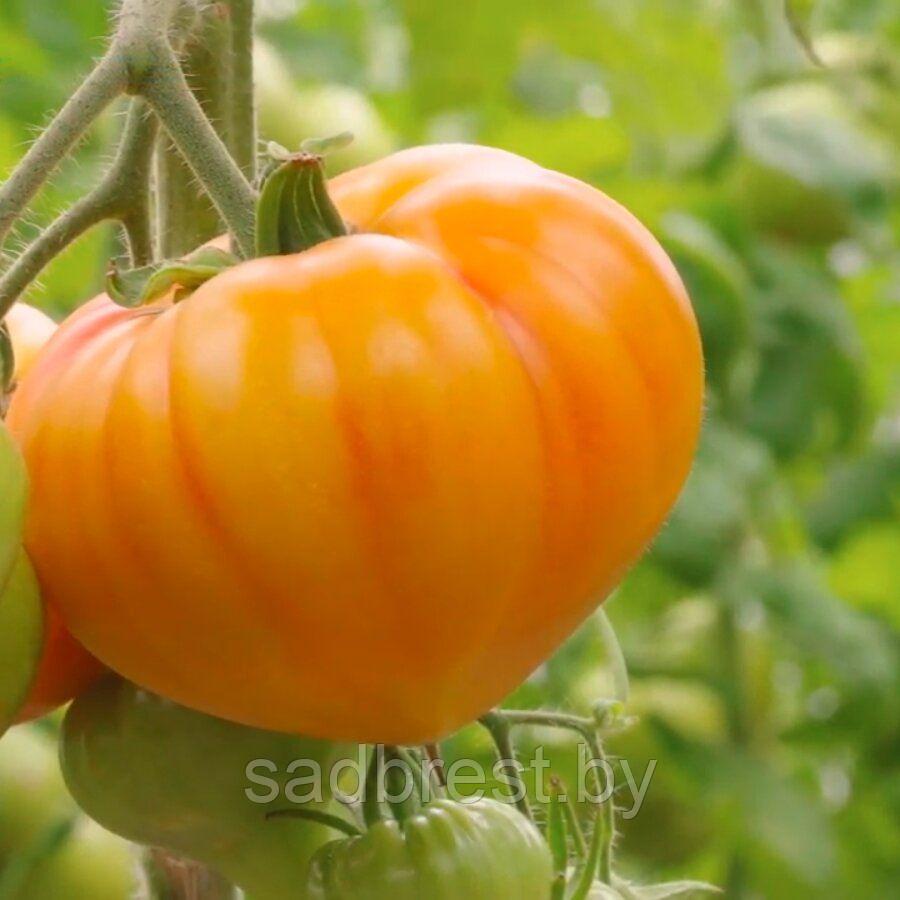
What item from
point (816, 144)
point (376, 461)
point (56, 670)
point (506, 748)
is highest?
point (376, 461)

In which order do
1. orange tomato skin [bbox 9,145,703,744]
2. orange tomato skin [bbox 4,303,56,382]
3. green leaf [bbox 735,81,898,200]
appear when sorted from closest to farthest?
orange tomato skin [bbox 9,145,703,744], orange tomato skin [bbox 4,303,56,382], green leaf [bbox 735,81,898,200]

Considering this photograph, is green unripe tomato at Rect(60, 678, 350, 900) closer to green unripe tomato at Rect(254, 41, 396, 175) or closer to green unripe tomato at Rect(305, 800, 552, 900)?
green unripe tomato at Rect(305, 800, 552, 900)

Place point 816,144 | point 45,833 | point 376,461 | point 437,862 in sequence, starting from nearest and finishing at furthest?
point 376,461 → point 437,862 → point 45,833 → point 816,144

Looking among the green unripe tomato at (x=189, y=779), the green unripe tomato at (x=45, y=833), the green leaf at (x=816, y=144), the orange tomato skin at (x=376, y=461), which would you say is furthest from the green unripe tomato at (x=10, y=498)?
the green leaf at (x=816, y=144)

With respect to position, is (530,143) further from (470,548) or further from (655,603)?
(470,548)

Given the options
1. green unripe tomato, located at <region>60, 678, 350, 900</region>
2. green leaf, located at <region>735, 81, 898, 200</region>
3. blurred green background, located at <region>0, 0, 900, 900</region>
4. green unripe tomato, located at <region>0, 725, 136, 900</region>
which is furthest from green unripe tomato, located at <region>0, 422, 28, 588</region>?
green leaf, located at <region>735, 81, 898, 200</region>

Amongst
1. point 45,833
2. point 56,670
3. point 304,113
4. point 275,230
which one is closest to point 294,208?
point 275,230

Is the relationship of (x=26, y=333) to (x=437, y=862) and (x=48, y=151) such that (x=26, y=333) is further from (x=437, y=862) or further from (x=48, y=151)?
(x=437, y=862)
